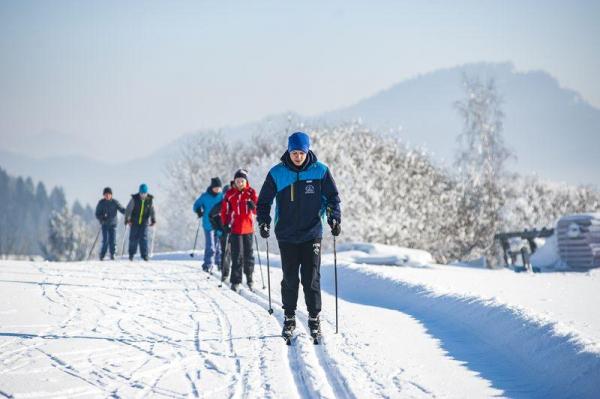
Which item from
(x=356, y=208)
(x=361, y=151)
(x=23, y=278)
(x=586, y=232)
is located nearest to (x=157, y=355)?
(x=23, y=278)

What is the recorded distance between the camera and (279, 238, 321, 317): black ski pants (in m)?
7.31

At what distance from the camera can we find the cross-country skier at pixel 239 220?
11.8 meters

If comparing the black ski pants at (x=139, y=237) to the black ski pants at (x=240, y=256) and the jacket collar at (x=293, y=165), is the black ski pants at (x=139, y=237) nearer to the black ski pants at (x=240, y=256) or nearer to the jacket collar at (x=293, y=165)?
the black ski pants at (x=240, y=256)

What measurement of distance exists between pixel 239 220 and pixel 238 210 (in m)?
0.20

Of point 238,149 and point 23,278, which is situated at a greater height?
point 238,149

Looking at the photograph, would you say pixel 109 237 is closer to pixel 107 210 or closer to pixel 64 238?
pixel 107 210

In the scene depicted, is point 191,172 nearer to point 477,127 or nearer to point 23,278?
point 477,127

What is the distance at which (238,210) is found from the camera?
470 inches

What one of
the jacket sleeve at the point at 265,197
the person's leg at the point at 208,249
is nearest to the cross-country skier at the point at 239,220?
the person's leg at the point at 208,249

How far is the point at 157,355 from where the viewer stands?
245 inches

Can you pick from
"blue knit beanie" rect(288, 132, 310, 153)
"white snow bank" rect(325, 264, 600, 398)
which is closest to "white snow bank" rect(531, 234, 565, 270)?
"white snow bank" rect(325, 264, 600, 398)

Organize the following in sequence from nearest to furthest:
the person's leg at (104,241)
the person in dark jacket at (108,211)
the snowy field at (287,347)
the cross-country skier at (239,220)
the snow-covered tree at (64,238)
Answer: the snowy field at (287,347) < the cross-country skier at (239,220) < the person in dark jacket at (108,211) < the person's leg at (104,241) < the snow-covered tree at (64,238)

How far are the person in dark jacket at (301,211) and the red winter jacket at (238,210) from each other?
4.37m

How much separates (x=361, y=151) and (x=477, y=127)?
38.8 ft
